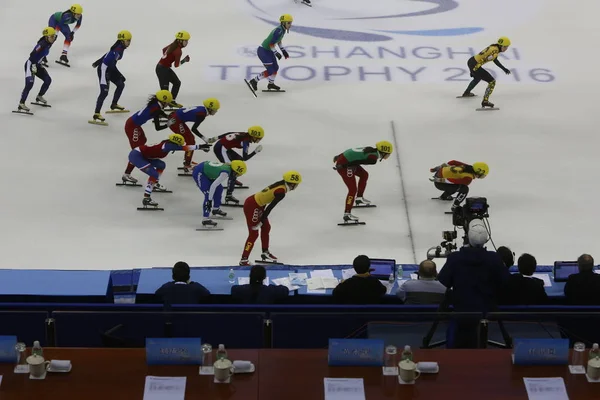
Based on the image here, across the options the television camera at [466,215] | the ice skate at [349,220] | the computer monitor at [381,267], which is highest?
the ice skate at [349,220]

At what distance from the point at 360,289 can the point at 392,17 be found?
12.9m

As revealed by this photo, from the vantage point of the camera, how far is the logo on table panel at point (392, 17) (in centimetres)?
2106

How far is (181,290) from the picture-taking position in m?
9.74

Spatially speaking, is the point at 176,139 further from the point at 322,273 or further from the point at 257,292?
the point at 257,292

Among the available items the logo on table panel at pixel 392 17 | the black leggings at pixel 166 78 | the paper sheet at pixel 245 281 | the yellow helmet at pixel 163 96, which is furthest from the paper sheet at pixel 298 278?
the logo on table panel at pixel 392 17

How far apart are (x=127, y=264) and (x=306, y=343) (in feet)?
15.8

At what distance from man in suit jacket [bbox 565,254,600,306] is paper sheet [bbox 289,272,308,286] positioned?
253 centimetres

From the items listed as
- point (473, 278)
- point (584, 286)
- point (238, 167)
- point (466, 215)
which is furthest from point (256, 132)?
point (473, 278)

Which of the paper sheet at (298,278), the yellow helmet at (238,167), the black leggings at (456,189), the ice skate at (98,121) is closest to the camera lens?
the paper sheet at (298,278)

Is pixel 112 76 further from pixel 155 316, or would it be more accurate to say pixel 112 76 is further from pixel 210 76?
pixel 155 316

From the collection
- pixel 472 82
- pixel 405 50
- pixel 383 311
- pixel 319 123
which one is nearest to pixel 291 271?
pixel 383 311

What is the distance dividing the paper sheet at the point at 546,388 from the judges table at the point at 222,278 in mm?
3076

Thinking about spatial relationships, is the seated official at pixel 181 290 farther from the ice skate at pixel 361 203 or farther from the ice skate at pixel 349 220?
the ice skate at pixel 361 203

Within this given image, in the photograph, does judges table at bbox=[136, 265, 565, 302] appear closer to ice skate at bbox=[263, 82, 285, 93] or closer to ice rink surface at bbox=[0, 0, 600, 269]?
ice rink surface at bbox=[0, 0, 600, 269]
